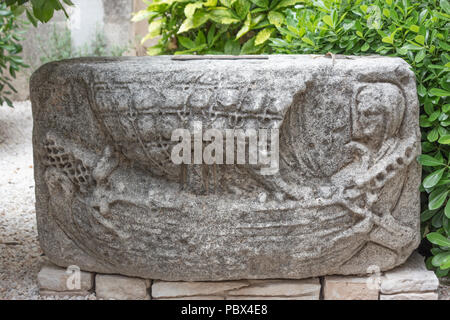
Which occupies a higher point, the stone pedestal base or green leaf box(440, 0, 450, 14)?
green leaf box(440, 0, 450, 14)

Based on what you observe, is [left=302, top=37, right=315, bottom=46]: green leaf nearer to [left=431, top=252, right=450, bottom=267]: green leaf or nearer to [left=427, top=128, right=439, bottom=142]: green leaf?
[left=427, top=128, right=439, bottom=142]: green leaf

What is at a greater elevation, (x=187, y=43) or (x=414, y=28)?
(x=414, y=28)

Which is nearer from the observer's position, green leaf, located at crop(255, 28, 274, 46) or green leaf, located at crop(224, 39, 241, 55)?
green leaf, located at crop(255, 28, 274, 46)

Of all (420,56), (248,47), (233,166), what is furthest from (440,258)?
(248,47)

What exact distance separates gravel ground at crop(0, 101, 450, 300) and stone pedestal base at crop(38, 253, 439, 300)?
0.13 m

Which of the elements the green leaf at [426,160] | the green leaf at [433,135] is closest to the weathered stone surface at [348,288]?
the green leaf at [426,160]

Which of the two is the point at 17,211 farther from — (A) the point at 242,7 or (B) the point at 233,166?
(A) the point at 242,7

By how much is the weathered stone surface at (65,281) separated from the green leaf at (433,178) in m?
1.62

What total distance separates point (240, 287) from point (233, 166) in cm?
58

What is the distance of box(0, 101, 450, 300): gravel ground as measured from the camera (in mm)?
2619

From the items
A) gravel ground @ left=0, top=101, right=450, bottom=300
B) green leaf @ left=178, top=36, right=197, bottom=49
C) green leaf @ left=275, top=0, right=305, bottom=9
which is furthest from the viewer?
green leaf @ left=178, top=36, right=197, bottom=49

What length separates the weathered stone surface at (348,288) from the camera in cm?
247

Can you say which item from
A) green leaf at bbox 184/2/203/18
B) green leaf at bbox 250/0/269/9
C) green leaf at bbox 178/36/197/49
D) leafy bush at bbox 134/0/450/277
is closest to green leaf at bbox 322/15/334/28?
leafy bush at bbox 134/0/450/277

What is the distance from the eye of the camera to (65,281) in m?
2.52
